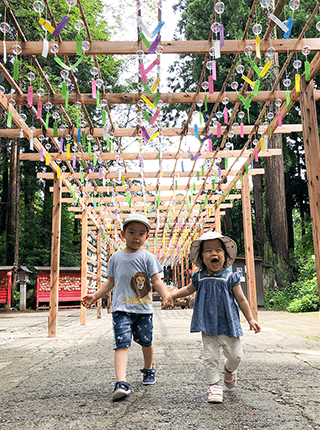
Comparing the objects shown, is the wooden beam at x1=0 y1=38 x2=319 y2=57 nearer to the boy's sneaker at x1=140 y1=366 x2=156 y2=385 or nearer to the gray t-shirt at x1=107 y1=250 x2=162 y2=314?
the gray t-shirt at x1=107 y1=250 x2=162 y2=314

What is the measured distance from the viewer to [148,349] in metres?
2.93

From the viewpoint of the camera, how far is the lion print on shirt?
2875mm

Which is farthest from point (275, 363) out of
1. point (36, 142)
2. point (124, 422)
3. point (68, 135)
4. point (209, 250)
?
point (36, 142)

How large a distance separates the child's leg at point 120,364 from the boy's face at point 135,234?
29.5 inches

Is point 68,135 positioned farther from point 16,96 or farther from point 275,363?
point 275,363

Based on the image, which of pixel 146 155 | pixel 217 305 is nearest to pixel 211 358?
pixel 217 305

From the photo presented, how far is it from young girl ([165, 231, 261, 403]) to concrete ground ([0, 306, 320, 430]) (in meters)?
0.23

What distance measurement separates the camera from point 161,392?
2646 millimetres

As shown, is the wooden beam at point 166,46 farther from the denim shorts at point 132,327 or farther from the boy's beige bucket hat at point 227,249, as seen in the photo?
the denim shorts at point 132,327

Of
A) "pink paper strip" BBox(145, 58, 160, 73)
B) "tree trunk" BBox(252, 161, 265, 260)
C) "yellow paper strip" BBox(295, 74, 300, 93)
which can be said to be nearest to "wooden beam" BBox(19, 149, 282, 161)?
"yellow paper strip" BBox(295, 74, 300, 93)

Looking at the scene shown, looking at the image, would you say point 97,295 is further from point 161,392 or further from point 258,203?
point 258,203

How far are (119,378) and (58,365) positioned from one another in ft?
4.75

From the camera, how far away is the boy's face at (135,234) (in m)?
2.98

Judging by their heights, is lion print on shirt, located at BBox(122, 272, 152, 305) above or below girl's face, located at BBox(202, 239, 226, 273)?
below
